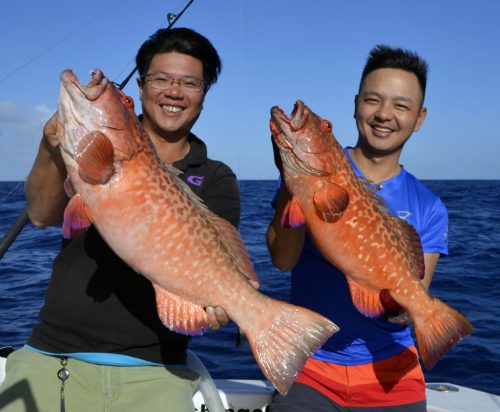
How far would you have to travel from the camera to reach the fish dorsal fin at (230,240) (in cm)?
313

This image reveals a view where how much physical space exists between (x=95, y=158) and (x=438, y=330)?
7.60 ft

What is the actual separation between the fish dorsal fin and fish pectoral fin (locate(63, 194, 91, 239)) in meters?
0.57

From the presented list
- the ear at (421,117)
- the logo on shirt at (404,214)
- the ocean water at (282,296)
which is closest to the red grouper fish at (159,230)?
the logo on shirt at (404,214)

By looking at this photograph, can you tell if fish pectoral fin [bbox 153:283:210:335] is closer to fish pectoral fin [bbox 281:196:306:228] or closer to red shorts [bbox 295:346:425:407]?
fish pectoral fin [bbox 281:196:306:228]

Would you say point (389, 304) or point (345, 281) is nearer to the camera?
point (389, 304)

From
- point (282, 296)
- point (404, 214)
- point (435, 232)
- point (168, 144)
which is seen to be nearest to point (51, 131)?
point (168, 144)

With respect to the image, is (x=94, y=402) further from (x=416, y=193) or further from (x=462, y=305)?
(x=462, y=305)

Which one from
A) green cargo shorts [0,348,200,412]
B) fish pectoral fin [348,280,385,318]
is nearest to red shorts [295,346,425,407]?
fish pectoral fin [348,280,385,318]

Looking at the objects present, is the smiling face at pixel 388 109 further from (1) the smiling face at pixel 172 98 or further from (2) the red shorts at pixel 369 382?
(2) the red shorts at pixel 369 382

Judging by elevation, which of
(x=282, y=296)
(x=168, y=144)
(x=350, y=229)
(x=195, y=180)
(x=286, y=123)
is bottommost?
(x=282, y=296)

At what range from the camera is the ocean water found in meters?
7.42

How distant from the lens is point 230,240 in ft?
10.5

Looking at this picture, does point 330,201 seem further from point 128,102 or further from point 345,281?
point 128,102

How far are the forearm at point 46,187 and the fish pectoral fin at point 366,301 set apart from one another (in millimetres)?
1935
